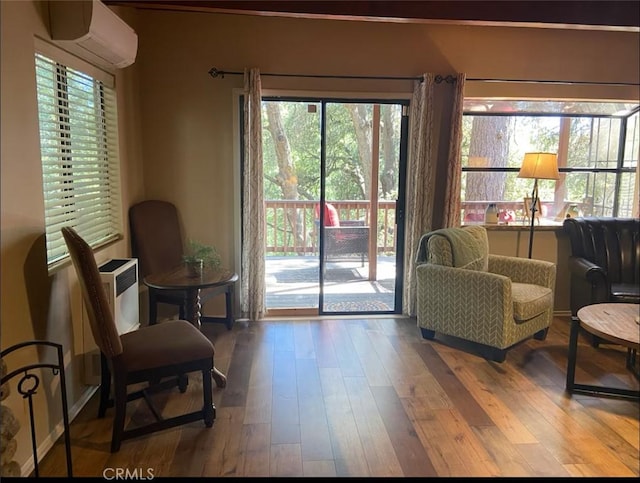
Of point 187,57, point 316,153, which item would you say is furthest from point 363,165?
point 187,57

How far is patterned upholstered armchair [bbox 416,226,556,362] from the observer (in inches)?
132

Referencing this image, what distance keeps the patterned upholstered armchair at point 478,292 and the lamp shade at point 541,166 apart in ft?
2.05

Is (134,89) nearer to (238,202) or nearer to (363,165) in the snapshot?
(238,202)

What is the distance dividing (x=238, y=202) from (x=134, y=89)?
1182 mm

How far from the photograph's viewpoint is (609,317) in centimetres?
292

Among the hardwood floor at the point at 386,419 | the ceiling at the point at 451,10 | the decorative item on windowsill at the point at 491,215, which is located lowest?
the hardwood floor at the point at 386,419

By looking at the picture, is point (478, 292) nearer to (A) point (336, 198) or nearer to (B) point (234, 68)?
(A) point (336, 198)

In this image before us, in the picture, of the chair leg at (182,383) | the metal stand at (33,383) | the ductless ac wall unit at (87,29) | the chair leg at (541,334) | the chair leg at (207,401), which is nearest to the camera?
the metal stand at (33,383)

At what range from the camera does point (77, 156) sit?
2.81 metres

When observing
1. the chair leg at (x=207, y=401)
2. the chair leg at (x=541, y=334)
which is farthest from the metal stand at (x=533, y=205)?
Answer: the chair leg at (x=207, y=401)

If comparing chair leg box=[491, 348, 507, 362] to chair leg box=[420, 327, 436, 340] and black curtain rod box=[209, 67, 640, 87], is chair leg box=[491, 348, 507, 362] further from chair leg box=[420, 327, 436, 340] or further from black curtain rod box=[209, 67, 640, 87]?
black curtain rod box=[209, 67, 640, 87]

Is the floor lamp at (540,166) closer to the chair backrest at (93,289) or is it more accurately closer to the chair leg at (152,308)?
the chair leg at (152,308)

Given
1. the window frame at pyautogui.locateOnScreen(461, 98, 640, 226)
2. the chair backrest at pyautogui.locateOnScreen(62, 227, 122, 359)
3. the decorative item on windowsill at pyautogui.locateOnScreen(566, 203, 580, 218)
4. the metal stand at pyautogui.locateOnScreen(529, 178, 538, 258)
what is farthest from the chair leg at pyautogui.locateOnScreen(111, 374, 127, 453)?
the decorative item on windowsill at pyautogui.locateOnScreen(566, 203, 580, 218)

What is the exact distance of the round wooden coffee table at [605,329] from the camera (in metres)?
2.65
